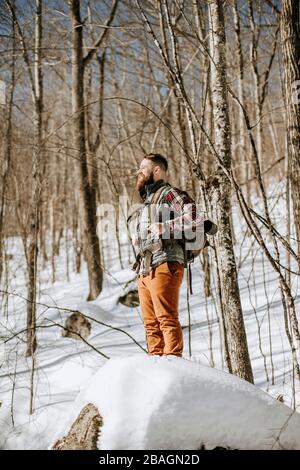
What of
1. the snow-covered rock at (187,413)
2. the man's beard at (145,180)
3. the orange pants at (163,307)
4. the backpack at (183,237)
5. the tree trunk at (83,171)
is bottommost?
the snow-covered rock at (187,413)

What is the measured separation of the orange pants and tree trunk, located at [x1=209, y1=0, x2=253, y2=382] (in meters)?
0.28

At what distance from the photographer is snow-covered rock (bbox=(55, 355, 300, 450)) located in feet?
4.03

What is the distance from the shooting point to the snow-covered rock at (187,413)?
123cm

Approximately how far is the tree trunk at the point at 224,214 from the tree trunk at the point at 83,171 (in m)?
3.49

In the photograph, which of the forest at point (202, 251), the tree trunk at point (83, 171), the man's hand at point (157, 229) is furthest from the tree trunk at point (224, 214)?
the tree trunk at point (83, 171)

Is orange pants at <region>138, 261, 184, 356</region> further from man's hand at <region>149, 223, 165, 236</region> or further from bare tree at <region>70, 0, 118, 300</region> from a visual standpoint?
bare tree at <region>70, 0, 118, 300</region>

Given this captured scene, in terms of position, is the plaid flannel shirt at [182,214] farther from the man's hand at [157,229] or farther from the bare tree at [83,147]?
the bare tree at [83,147]

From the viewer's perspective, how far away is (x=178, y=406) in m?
1.27

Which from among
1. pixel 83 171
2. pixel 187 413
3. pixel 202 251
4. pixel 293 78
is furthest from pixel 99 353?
pixel 83 171

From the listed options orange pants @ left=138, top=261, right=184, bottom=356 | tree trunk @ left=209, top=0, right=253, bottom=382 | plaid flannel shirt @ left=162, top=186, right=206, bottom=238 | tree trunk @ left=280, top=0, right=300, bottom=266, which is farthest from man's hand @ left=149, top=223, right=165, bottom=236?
tree trunk @ left=280, top=0, right=300, bottom=266

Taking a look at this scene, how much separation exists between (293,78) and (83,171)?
440cm

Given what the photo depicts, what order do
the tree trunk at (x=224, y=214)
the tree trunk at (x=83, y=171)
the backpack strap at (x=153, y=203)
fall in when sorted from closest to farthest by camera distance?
the tree trunk at (x=224, y=214) → the backpack strap at (x=153, y=203) → the tree trunk at (x=83, y=171)
